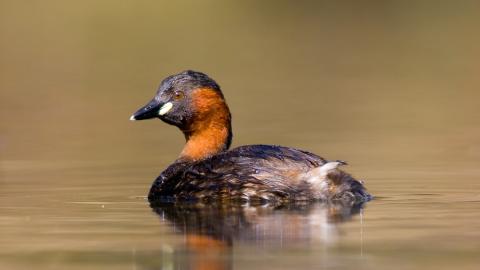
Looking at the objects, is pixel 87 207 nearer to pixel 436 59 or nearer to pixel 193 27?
pixel 436 59

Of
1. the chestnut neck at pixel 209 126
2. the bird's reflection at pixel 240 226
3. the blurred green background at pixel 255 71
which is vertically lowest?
the bird's reflection at pixel 240 226

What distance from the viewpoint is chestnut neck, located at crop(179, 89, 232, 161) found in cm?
1174

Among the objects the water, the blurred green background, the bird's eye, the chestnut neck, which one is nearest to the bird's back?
the water

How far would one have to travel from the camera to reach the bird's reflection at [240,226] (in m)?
8.21

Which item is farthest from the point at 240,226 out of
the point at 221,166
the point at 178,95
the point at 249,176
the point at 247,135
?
the point at 247,135

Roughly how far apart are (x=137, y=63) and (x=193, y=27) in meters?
8.42

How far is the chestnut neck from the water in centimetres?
69

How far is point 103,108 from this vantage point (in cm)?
2102

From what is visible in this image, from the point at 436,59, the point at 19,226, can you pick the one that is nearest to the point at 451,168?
the point at 19,226

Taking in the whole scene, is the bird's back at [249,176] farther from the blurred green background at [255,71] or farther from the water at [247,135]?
the blurred green background at [255,71]

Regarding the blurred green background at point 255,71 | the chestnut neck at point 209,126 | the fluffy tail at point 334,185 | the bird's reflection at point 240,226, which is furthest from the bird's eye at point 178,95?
the blurred green background at point 255,71

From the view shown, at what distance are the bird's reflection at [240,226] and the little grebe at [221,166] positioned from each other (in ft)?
0.49

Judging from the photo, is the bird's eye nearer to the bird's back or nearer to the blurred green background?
the bird's back

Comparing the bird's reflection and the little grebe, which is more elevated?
the little grebe
